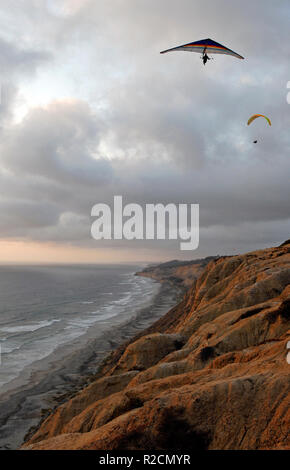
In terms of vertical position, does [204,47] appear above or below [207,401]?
above

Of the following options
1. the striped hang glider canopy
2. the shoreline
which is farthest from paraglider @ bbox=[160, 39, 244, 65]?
the shoreline

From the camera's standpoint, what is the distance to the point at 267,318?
15414mm

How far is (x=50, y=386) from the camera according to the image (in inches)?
1141

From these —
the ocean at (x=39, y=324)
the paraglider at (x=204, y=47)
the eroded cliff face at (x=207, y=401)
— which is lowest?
the ocean at (x=39, y=324)

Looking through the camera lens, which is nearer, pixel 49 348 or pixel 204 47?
pixel 204 47

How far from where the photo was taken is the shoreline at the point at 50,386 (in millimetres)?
21688

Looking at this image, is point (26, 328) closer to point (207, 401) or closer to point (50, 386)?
point (50, 386)

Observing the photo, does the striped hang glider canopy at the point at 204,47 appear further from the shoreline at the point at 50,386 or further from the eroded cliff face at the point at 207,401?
the shoreline at the point at 50,386

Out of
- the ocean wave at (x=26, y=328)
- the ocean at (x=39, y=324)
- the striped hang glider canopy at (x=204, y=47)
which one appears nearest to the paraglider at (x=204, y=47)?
the striped hang glider canopy at (x=204, y=47)

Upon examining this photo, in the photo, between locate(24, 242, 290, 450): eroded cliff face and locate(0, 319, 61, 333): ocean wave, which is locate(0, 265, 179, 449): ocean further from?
locate(24, 242, 290, 450): eroded cliff face

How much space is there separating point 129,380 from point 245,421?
11.7 meters

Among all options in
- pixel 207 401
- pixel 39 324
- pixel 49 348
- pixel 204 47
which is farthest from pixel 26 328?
pixel 204 47
